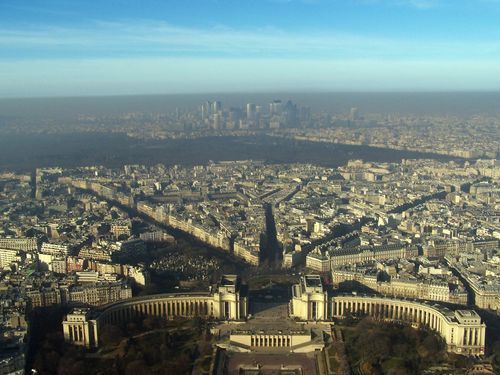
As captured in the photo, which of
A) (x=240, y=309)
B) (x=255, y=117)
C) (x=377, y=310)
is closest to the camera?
(x=240, y=309)

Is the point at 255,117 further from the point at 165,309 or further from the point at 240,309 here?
the point at 240,309

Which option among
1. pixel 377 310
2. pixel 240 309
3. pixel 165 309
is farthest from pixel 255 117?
pixel 240 309

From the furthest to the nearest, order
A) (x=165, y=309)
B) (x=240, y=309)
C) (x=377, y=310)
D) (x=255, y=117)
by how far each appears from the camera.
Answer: (x=255, y=117) < (x=165, y=309) < (x=377, y=310) < (x=240, y=309)

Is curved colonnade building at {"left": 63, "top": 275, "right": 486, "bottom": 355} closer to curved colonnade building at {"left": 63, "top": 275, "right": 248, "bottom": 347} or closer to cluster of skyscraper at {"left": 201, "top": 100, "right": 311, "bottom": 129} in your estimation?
curved colonnade building at {"left": 63, "top": 275, "right": 248, "bottom": 347}

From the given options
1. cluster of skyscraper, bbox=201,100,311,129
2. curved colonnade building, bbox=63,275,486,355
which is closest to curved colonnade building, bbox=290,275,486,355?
curved colonnade building, bbox=63,275,486,355

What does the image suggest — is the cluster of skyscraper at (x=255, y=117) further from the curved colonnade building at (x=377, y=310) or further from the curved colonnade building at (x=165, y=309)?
the curved colonnade building at (x=377, y=310)

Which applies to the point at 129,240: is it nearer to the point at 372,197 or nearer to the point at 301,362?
the point at 301,362

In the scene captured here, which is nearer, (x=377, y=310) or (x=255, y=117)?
(x=377, y=310)
